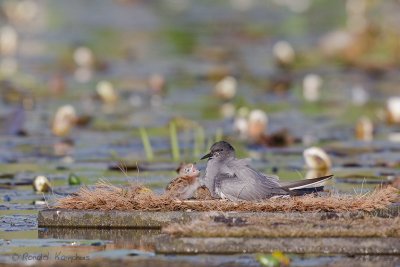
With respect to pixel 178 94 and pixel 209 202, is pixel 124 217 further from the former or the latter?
pixel 178 94

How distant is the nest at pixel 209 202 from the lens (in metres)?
10.2

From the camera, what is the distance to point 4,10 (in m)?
37.9

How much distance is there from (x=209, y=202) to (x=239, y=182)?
1.19ft

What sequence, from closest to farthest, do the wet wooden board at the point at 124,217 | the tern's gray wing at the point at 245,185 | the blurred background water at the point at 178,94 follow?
the wet wooden board at the point at 124,217 < the tern's gray wing at the point at 245,185 < the blurred background water at the point at 178,94

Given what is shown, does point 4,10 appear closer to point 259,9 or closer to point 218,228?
point 259,9

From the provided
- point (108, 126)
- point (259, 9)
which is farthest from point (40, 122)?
point (259, 9)

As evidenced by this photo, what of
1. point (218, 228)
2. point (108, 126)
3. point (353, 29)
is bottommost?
point (218, 228)

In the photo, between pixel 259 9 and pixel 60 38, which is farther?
pixel 259 9

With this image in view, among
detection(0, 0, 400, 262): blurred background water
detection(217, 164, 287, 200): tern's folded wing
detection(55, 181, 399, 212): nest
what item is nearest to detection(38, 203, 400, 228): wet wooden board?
detection(55, 181, 399, 212): nest

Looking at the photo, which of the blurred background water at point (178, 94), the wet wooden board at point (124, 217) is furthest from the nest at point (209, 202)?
the blurred background water at point (178, 94)

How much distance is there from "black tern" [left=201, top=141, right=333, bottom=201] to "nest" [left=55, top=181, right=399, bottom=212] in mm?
153

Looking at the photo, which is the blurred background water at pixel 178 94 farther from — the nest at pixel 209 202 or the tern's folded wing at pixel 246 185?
the tern's folded wing at pixel 246 185

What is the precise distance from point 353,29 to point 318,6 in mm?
14069

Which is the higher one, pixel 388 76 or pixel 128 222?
pixel 388 76
